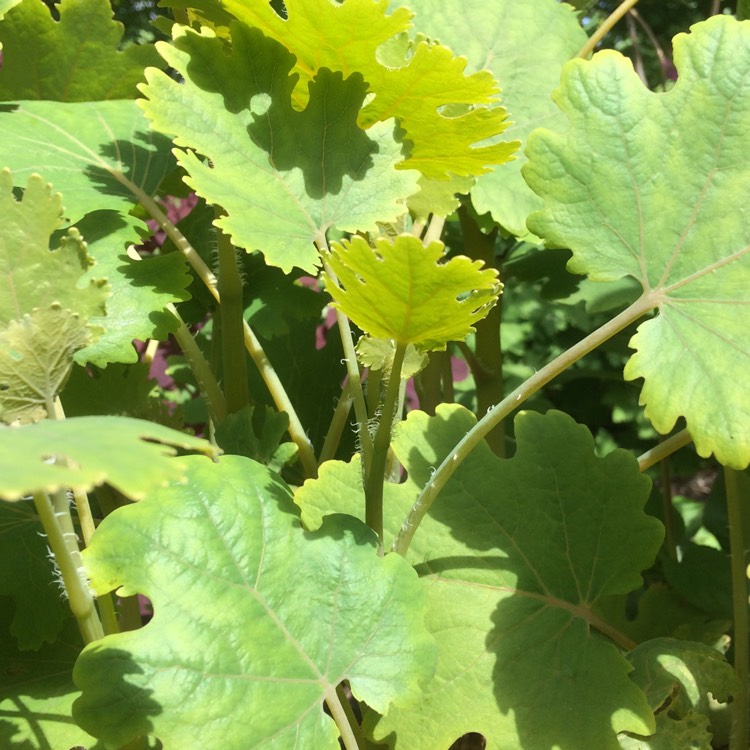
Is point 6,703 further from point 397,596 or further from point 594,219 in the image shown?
point 594,219

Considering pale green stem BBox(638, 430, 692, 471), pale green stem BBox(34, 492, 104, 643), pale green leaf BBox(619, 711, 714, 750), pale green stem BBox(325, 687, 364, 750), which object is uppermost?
pale green stem BBox(34, 492, 104, 643)

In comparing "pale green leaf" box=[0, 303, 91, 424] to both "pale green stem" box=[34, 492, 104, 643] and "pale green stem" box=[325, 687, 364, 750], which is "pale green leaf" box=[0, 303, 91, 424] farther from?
"pale green stem" box=[325, 687, 364, 750]

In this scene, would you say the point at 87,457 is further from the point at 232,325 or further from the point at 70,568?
the point at 232,325

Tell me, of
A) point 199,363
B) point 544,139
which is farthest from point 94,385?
point 544,139

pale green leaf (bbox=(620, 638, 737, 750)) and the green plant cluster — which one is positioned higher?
the green plant cluster

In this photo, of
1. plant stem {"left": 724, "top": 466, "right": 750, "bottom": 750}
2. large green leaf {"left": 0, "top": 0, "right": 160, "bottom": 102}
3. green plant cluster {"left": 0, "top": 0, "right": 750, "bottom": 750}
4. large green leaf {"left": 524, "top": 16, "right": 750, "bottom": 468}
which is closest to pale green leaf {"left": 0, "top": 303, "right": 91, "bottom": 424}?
green plant cluster {"left": 0, "top": 0, "right": 750, "bottom": 750}

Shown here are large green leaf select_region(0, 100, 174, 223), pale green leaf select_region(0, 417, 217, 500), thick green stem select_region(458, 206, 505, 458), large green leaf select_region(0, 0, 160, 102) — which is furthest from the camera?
thick green stem select_region(458, 206, 505, 458)

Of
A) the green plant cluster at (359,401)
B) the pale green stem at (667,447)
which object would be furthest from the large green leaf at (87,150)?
the pale green stem at (667,447)

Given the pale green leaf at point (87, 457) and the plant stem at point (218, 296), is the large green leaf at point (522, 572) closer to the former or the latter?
the plant stem at point (218, 296)
